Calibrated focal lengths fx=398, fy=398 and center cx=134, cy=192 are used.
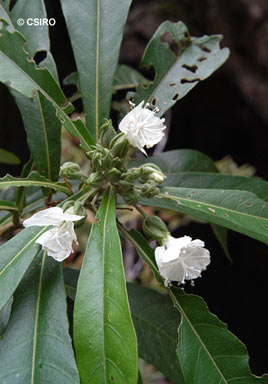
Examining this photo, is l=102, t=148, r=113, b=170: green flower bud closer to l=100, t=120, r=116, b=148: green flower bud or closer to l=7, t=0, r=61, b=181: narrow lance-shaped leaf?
l=100, t=120, r=116, b=148: green flower bud

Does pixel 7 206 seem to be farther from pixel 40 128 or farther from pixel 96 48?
pixel 96 48

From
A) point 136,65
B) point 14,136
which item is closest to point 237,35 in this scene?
point 136,65

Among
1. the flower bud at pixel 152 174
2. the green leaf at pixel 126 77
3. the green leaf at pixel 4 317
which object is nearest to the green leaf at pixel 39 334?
the green leaf at pixel 4 317

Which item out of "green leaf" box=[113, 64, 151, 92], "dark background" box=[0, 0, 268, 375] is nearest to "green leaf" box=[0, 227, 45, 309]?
"green leaf" box=[113, 64, 151, 92]

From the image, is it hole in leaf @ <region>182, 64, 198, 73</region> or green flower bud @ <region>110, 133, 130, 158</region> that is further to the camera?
hole in leaf @ <region>182, 64, 198, 73</region>

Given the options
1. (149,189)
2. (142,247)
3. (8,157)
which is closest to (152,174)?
(149,189)
